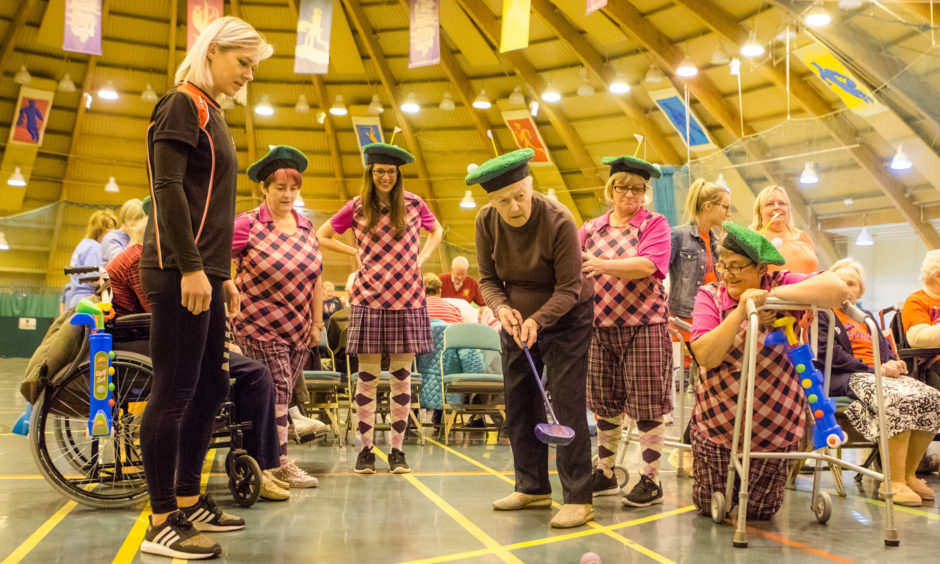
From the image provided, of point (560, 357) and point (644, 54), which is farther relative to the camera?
point (644, 54)

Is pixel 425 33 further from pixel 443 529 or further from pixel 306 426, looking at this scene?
pixel 443 529

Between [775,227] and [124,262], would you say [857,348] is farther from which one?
[124,262]

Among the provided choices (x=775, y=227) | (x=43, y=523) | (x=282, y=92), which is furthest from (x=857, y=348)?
(x=282, y=92)

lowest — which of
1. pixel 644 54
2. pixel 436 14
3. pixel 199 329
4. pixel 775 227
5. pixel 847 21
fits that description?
pixel 199 329

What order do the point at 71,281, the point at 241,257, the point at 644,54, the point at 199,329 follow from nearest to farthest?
the point at 199,329, the point at 241,257, the point at 71,281, the point at 644,54

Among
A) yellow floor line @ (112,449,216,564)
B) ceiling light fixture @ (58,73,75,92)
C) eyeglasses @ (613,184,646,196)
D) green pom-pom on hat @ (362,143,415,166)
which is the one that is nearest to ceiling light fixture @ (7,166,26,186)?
ceiling light fixture @ (58,73,75,92)

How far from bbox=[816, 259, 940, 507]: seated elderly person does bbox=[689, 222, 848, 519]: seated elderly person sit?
0.76 m

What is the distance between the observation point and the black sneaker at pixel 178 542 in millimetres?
2469

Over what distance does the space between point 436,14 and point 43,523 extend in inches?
353

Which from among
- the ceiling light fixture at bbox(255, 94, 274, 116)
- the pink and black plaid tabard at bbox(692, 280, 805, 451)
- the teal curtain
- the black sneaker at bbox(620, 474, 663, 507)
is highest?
the ceiling light fixture at bbox(255, 94, 274, 116)

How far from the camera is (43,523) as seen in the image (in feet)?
9.53

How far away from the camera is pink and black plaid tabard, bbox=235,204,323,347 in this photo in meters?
3.76

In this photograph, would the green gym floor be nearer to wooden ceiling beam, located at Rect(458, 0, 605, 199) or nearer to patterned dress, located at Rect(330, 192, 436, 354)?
patterned dress, located at Rect(330, 192, 436, 354)

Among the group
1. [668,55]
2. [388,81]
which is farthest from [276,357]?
[388,81]
